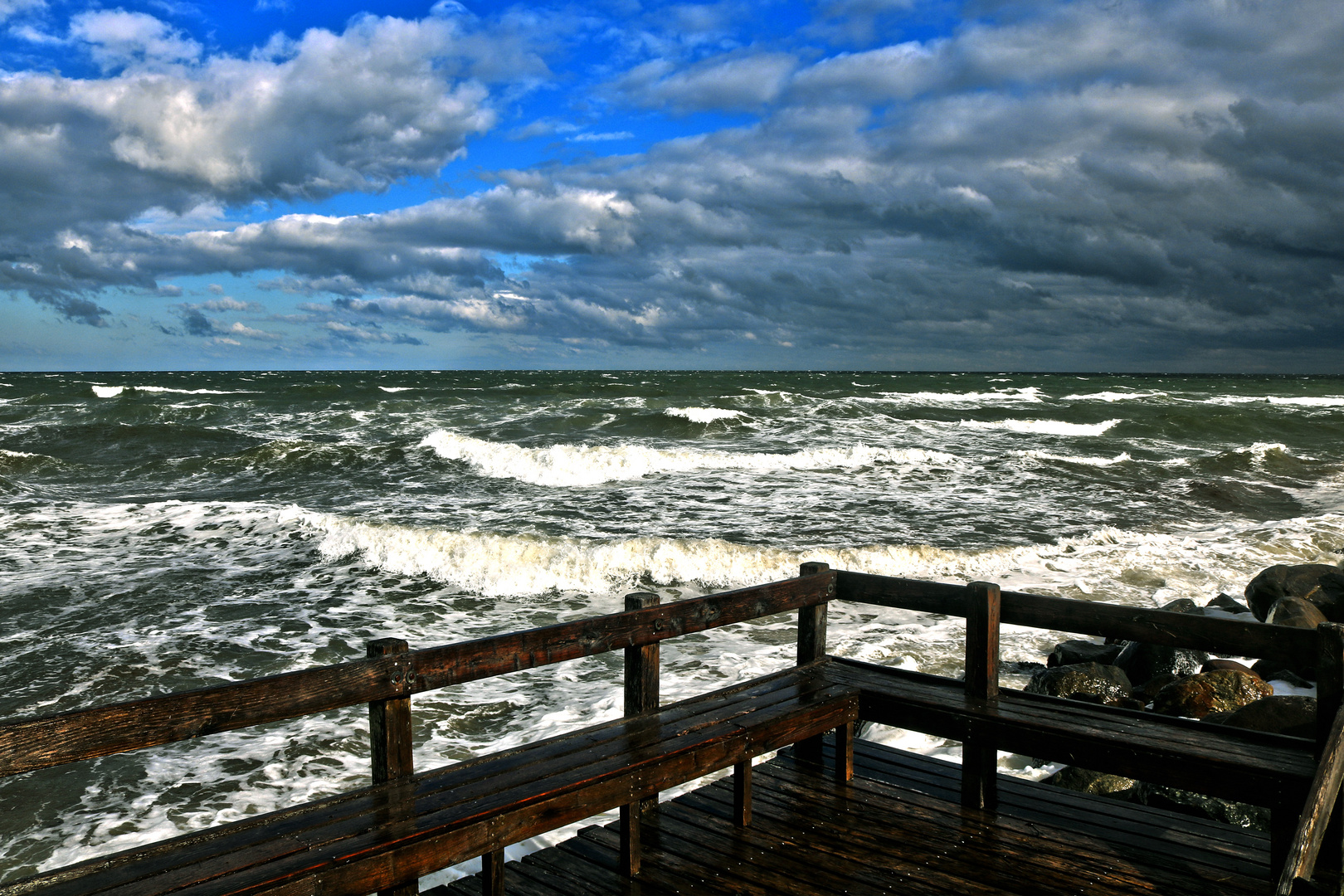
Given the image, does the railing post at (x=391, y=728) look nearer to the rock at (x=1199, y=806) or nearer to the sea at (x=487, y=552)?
the sea at (x=487, y=552)

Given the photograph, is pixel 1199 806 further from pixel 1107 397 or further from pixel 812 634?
pixel 1107 397

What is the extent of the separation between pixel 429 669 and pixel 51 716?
1220 millimetres

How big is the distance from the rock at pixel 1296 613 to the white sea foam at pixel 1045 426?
2675 centimetres

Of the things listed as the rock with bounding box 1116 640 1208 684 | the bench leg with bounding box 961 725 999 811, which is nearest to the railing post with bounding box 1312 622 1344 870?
the bench leg with bounding box 961 725 999 811

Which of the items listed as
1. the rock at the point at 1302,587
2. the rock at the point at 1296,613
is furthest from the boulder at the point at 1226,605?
the rock at the point at 1296,613

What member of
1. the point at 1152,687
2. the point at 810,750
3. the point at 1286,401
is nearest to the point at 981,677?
the point at 810,750

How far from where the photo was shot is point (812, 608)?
489cm

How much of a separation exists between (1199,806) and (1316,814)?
83.7 inches

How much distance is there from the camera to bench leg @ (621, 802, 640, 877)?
365cm

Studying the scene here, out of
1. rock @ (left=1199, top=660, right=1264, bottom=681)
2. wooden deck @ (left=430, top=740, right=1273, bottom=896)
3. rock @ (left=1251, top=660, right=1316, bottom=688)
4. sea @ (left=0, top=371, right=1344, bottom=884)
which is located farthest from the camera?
rock @ (left=1251, top=660, right=1316, bottom=688)

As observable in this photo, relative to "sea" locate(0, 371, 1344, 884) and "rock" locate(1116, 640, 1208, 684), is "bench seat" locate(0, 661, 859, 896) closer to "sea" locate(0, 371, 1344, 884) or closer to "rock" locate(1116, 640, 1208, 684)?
"sea" locate(0, 371, 1344, 884)

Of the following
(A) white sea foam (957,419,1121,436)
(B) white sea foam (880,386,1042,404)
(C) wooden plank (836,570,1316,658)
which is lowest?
(A) white sea foam (957,419,1121,436)

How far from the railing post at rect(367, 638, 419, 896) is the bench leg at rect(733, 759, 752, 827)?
152cm

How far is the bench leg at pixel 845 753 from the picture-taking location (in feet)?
14.9
